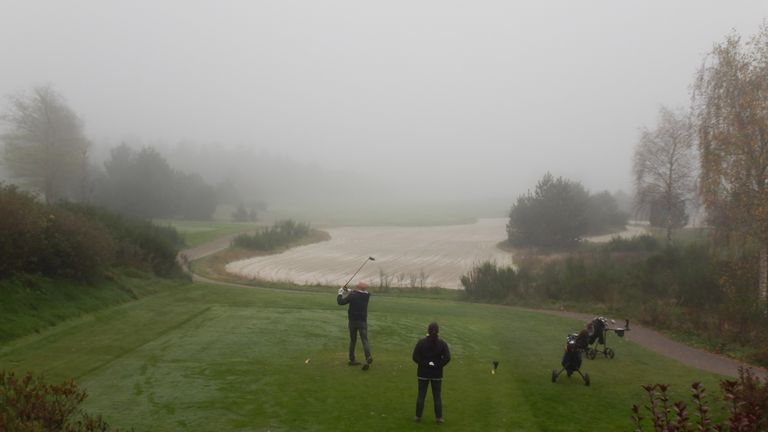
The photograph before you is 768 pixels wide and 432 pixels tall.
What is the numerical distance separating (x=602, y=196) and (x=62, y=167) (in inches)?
3157

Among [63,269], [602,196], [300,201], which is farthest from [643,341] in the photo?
[300,201]

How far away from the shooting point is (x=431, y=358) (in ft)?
34.0

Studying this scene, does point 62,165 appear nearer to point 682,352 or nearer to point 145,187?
point 145,187

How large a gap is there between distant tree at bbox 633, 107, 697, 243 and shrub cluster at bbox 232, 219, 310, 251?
128ft

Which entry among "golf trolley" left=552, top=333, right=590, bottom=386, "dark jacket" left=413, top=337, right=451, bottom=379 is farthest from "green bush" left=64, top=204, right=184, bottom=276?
"golf trolley" left=552, top=333, right=590, bottom=386

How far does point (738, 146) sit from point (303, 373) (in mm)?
21030

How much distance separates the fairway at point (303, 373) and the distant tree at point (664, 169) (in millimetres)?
33143

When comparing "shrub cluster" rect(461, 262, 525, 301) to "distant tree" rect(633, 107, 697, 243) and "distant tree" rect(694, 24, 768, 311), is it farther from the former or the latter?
"distant tree" rect(633, 107, 697, 243)

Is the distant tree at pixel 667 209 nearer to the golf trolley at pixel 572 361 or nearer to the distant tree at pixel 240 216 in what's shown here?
the golf trolley at pixel 572 361

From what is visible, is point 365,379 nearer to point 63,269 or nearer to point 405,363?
point 405,363

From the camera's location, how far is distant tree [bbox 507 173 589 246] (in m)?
60.8

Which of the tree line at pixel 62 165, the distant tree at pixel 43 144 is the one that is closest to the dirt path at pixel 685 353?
the tree line at pixel 62 165

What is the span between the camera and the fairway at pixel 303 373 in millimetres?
10281

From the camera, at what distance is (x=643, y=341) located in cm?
2123
